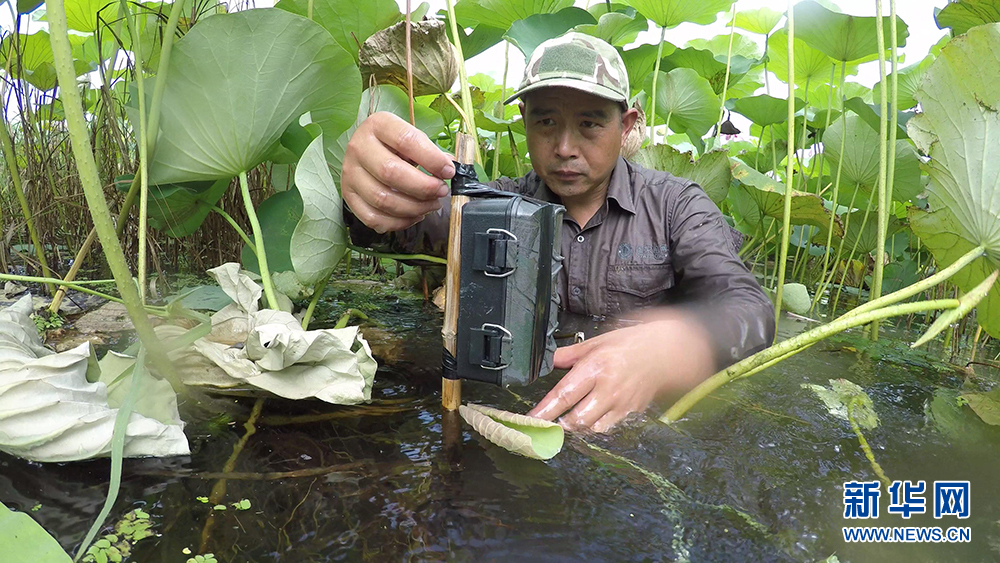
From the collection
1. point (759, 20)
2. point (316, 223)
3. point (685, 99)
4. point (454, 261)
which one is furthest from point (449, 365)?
point (759, 20)

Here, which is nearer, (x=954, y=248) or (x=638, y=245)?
(x=954, y=248)

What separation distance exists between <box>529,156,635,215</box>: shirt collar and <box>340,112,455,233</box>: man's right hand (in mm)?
641

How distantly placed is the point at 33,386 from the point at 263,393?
1.17 ft

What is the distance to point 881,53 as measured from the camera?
1378 mm

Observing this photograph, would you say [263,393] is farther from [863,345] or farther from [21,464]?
[863,345]

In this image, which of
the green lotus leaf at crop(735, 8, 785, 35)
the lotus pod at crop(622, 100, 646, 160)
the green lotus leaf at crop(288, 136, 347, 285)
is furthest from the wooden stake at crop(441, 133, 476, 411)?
the green lotus leaf at crop(735, 8, 785, 35)

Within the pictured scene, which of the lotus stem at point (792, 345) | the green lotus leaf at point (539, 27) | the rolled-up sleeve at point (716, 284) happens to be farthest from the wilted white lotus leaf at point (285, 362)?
the green lotus leaf at point (539, 27)

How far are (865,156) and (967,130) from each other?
140 cm

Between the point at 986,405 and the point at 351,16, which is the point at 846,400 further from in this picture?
the point at 351,16

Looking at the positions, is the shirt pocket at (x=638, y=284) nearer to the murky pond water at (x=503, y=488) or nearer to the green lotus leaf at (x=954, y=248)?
the murky pond water at (x=503, y=488)

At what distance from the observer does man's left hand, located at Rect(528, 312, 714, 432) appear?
929mm

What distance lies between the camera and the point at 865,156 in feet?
6.95

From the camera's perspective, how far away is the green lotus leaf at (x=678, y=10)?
2.08 meters

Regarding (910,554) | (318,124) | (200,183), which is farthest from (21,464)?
(910,554)
